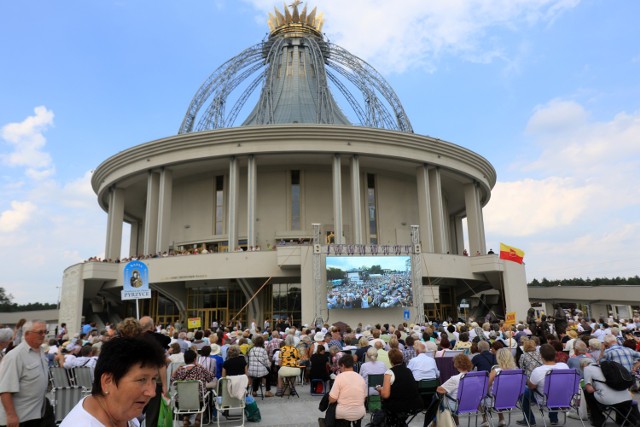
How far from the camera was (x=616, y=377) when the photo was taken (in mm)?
7738

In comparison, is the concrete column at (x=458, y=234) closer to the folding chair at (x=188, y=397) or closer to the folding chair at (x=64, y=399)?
the folding chair at (x=188, y=397)

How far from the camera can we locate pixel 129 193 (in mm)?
41406

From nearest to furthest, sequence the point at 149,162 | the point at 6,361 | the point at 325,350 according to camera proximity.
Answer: the point at 6,361
the point at 325,350
the point at 149,162

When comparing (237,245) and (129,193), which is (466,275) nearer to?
(237,245)

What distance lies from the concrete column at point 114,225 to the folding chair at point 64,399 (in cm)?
3133

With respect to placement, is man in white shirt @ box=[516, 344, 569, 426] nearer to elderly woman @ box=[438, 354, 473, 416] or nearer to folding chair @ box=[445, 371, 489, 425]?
folding chair @ box=[445, 371, 489, 425]

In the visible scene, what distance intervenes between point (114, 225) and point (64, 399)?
32339mm

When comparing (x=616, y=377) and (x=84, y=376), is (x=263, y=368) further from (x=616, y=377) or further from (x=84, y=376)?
(x=616, y=377)

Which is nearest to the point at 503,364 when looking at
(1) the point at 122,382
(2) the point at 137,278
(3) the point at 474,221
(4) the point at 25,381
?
(4) the point at 25,381

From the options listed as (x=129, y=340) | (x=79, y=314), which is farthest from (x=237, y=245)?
(x=129, y=340)

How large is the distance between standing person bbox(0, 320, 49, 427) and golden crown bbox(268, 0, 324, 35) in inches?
1709

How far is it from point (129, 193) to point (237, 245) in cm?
1420

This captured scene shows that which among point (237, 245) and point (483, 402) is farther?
point (237, 245)

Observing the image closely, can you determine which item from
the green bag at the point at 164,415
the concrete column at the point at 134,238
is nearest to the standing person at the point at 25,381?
the green bag at the point at 164,415
